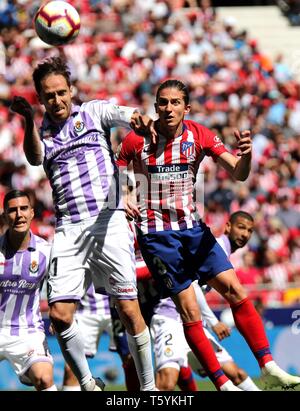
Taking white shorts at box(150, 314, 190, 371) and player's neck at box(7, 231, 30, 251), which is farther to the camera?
white shorts at box(150, 314, 190, 371)

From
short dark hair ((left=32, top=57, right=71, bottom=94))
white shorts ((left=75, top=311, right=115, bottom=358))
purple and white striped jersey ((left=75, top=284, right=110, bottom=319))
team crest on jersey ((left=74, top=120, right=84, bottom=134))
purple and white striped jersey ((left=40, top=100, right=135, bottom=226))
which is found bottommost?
white shorts ((left=75, top=311, right=115, bottom=358))

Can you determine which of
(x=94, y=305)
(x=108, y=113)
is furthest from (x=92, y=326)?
(x=108, y=113)

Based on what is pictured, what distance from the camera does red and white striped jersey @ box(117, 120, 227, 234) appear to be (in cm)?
763

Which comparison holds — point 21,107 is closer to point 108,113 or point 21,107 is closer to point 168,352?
point 108,113

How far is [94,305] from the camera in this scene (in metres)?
10.7

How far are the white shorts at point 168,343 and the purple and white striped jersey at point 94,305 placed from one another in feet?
4.52

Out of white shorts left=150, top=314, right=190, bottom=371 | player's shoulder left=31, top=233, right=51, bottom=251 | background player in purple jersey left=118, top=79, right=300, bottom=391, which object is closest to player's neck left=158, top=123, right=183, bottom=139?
background player in purple jersey left=118, top=79, right=300, bottom=391

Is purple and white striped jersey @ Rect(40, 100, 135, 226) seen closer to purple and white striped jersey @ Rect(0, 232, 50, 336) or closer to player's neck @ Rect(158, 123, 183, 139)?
player's neck @ Rect(158, 123, 183, 139)

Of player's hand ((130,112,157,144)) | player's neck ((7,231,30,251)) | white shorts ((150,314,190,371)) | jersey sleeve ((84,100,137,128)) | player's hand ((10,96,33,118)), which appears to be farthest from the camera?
white shorts ((150,314,190,371))

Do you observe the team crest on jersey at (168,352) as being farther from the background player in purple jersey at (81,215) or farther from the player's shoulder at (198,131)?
the player's shoulder at (198,131)

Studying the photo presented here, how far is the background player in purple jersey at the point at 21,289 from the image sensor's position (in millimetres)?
8234

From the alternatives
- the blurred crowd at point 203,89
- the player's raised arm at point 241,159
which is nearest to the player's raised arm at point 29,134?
the player's raised arm at point 241,159

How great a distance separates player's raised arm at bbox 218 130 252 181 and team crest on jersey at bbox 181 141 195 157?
22 centimetres
